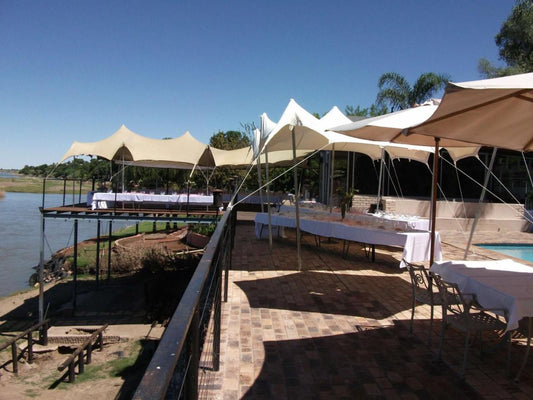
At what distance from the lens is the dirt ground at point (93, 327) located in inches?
386

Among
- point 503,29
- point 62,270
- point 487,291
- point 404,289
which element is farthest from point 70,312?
point 503,29

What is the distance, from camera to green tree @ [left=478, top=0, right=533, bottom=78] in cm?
2622

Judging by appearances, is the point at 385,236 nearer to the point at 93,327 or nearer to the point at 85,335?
the point at 85,335

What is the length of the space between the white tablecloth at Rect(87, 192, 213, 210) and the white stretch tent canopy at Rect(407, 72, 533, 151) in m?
13.0

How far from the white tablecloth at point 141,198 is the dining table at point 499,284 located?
1344 cm

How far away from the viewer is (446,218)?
44.8 ft

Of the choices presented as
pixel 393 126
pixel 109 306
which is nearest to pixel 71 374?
pixel 109 306

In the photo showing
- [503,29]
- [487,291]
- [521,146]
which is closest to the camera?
[487,291]

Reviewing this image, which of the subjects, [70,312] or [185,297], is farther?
[70,312]

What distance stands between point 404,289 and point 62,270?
19.1 metres

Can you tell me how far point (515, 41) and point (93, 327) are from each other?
30.3m

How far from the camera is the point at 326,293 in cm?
557

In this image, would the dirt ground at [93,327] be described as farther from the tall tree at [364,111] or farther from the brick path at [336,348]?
the tall tree at [364,111]

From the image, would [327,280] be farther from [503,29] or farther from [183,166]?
[503,29]
